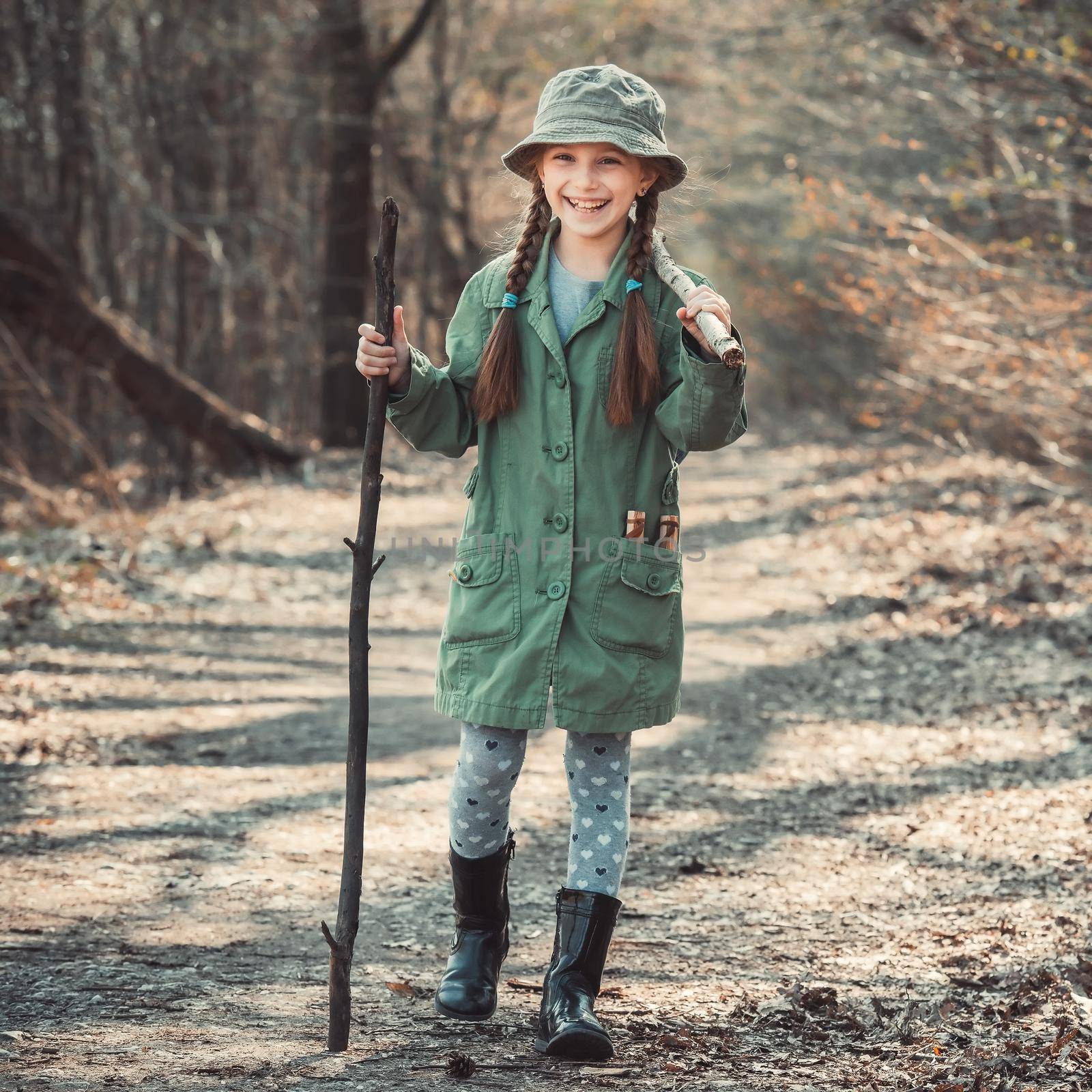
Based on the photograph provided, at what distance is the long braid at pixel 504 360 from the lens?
9.78 feet

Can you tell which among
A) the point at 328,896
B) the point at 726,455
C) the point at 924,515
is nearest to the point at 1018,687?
the point at 328,896

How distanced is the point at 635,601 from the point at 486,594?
1.02ft

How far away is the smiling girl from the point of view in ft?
9.52

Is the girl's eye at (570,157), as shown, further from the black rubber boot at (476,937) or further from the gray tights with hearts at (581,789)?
the black rubber boot at (476,937)

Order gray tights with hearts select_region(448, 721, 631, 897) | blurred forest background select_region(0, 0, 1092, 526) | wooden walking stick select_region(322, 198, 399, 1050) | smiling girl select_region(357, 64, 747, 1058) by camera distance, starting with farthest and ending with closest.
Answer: blurred forest background select_region(0, 0, 1092, 526), gray tights with hearts select_region(448, 721, 631, 897), smiling girl select_region(357, 64, 747, 1058), wooden walking stick select_region(322, 198, 399, 1050)

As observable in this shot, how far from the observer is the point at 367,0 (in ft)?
53.4

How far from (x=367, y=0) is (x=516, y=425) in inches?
579

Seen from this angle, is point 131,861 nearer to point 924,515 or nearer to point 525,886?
point 525,886

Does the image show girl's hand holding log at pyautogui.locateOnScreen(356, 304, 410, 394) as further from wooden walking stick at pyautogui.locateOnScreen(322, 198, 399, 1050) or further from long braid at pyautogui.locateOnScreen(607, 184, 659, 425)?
long braid at pyautogui.locateOnScreen(607, 184, 659, 425)

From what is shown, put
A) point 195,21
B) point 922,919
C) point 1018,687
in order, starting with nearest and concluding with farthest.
Result: point 922,919 → point 1018,687 → point 195,21

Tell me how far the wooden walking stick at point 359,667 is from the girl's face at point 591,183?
356mm

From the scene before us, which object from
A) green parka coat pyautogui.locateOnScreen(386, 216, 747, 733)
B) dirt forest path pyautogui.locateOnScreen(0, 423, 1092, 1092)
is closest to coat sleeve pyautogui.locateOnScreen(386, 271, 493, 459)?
green parka coat pyautogui.locateOnScreen(386, 216, 747, 733)

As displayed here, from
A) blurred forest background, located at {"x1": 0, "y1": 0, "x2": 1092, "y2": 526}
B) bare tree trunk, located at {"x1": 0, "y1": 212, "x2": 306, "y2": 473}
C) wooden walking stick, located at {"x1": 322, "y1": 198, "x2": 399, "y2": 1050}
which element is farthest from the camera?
bare tree trunk, located at {"x1": 0, "y1": 212, "x2": 306, "y2": 473}

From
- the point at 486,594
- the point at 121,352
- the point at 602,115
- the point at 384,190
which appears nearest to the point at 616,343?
the point at 602,115
